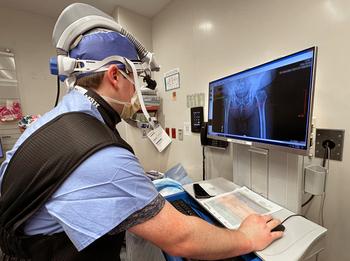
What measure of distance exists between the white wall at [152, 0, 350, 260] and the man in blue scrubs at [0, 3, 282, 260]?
1.74 ft

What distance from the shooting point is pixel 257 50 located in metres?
1.21

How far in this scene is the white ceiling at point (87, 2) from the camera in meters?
1.95

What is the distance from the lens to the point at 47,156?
0.46 m

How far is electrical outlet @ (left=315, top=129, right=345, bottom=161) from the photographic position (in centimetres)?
89

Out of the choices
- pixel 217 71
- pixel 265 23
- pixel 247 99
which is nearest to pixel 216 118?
pixel 247 99

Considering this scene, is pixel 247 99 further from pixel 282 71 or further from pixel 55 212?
pixel 55 212

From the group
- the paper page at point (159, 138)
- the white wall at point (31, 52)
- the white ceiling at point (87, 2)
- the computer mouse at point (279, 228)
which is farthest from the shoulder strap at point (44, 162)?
the white wall at point (31, 52)

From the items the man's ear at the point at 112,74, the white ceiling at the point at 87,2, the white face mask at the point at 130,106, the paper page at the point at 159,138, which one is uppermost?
the white ceiling at the point at 87,2

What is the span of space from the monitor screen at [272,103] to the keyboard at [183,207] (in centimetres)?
44

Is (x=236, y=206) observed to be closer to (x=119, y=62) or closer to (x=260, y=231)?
(x=260, y=231)

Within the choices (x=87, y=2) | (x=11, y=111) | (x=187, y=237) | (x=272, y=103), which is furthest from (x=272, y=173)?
(x=11, y=111)

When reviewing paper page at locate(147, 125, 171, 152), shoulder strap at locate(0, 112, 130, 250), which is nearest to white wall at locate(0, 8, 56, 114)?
paper page at locate(147, 125, 171, 152)

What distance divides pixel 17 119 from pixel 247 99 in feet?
7.85

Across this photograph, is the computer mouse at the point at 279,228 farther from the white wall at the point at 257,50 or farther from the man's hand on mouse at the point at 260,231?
the white wall at the point at 257,50
